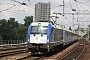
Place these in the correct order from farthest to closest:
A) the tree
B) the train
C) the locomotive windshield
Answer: the tree → the locomotive windshield → the train

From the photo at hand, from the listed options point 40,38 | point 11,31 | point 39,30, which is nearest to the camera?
point 40,38

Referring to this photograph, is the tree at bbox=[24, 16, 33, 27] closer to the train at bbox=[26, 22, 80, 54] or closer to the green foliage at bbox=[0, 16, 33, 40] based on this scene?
the green foliage at bbox=[0, 16, 33, 40]

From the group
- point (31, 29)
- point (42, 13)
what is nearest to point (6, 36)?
point (42, 13)

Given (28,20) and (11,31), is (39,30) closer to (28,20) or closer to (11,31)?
(11,31)

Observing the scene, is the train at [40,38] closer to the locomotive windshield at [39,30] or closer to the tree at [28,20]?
the locomotive windshield at [39,30]

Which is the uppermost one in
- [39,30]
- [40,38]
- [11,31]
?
[39,30]

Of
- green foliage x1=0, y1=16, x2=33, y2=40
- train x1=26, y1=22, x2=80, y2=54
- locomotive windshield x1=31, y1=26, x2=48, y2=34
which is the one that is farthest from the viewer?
green foliage x1=0, y1=16, x2=33, y2=40

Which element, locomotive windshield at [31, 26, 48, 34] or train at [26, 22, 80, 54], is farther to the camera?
locomotive windshield at [31, 26, 48, 34]

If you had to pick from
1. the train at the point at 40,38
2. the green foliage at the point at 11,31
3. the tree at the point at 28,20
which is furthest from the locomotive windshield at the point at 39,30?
the tree at the point at 28,20

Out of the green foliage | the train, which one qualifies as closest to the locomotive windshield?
the train

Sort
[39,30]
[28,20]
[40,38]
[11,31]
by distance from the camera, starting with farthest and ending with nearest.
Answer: [28,20]
[11,31]
[39,30]
[40,38]

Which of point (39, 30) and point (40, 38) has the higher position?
point (39, 30)

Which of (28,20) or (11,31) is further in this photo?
(28,20)

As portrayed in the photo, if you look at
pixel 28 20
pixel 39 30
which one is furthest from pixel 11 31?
pixel 39 30
